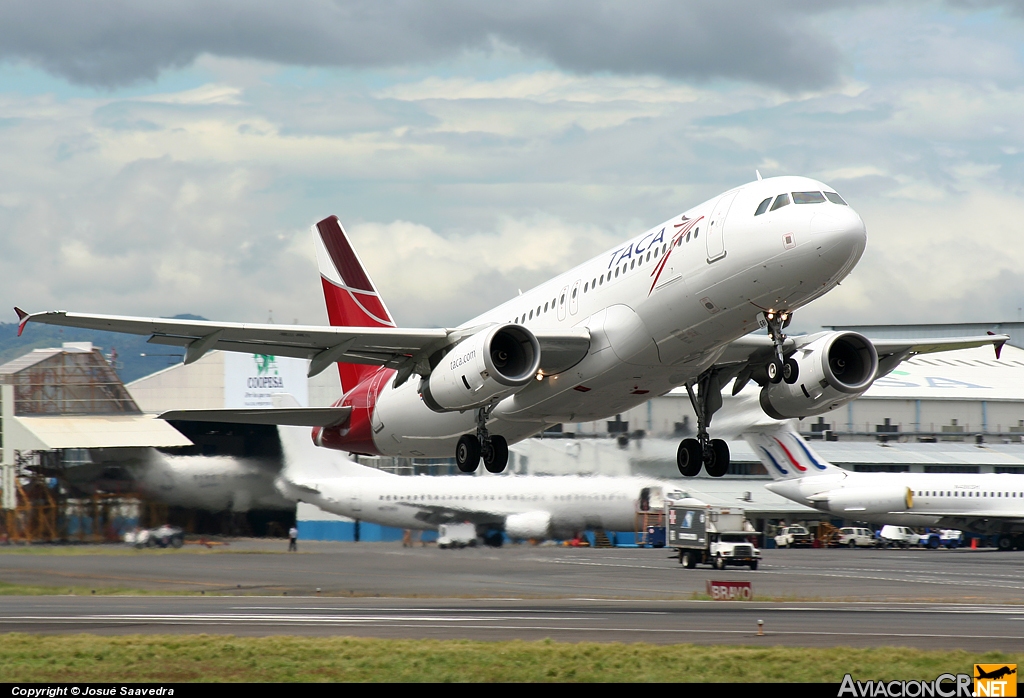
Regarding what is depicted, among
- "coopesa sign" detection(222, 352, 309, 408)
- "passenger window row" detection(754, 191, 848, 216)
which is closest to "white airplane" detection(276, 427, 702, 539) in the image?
"passenger window row" detection(754, 191, 848, 216)

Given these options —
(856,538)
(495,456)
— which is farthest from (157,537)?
(856,538)

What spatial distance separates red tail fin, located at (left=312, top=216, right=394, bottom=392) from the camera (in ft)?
115

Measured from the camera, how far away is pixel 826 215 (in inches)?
831

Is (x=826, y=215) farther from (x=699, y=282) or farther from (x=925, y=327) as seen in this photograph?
(x=925, y=327)

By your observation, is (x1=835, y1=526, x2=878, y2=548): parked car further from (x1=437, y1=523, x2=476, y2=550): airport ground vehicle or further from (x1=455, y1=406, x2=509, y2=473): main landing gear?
(x1=455, y1=406, x2=509, y2=473): main landing gear

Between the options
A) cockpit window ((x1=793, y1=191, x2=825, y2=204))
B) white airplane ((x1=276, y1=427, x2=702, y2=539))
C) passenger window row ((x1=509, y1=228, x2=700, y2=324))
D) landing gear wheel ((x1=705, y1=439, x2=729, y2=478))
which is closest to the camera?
cockpit window ((x1=793, y1=191, x2=825, y2=204))

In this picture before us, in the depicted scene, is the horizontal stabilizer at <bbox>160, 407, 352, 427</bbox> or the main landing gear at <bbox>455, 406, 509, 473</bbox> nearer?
the main landing gear at <bbox>455, 406, 509, 473</bbox>

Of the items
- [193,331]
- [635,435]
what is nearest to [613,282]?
[193,331]

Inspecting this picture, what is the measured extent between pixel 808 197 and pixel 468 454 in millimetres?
10650

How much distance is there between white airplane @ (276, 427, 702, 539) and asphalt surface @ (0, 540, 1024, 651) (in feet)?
4.44

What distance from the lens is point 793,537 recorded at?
7050cm

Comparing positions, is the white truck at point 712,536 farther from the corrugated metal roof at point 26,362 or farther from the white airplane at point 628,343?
the corrugated metal roof at point 26,362

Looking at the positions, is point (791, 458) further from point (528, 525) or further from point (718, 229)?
point (718, 229)

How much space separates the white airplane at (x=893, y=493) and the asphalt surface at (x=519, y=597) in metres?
4.60
